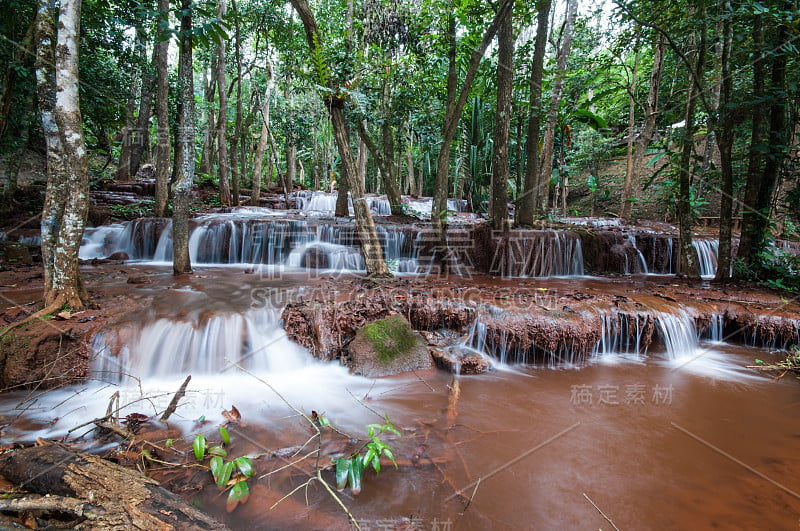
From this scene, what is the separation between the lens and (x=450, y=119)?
22.8 feet

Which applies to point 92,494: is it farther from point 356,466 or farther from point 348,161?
point 348,161

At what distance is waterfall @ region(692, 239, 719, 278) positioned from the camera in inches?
337

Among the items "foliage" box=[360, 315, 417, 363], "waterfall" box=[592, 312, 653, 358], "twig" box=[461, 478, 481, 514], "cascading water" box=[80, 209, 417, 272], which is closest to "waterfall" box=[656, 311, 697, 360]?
"waterfall" box=[592, 312, 653, 358]

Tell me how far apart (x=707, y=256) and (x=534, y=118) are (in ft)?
18.5

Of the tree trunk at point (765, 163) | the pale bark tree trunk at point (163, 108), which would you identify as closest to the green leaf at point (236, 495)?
the pale bark tree trunk at point (163, 108)

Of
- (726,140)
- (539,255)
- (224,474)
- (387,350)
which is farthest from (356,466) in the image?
(726,140)

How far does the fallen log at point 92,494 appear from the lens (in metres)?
1.60

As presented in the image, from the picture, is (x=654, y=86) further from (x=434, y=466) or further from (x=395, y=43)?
(x=434, y=466)

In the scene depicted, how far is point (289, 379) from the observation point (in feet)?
14.1

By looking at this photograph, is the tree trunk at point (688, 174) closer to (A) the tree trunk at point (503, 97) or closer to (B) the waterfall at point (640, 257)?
(B) the waterfall at point (640, 257)

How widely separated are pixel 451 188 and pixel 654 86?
41.3 ft

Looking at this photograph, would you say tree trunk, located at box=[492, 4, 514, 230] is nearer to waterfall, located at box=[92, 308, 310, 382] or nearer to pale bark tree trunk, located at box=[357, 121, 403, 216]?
pale bark tree trunk, located at box=[357, 121, 403, 216]

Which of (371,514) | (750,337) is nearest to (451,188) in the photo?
(750,337)

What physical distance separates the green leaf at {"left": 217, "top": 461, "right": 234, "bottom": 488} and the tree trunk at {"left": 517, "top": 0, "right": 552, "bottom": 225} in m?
8.05
